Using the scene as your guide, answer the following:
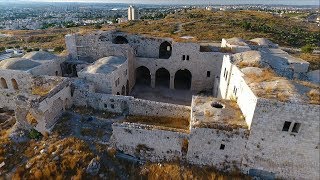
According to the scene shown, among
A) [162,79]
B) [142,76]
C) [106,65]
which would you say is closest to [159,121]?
[106,65]

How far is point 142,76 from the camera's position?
30.4m

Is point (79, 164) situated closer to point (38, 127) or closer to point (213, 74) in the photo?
point (38, 127)

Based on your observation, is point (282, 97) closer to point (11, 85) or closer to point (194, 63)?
point (194, 63)

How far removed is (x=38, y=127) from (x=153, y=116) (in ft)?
28.1

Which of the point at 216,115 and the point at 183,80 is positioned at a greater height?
the point at 216,115

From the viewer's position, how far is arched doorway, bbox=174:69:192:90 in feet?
91.8

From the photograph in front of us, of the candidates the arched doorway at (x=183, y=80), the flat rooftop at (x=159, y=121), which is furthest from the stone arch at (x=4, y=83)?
the arched doorway at (x=183, y=80)

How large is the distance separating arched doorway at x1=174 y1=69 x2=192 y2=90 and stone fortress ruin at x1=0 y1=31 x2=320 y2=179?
0.23 meters

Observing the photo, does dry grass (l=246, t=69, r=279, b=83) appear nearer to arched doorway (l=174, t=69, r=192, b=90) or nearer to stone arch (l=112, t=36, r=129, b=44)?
arched doorway (l=174, t=69, r=192, b=90)


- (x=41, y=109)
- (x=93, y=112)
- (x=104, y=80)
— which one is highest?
(x=104, y=80)

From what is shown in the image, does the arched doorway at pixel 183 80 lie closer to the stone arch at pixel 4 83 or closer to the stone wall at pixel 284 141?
the stone wall at pixel 284 141

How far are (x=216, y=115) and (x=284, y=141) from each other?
3.95 meters

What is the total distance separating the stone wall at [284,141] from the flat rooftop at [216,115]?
1.18 meters

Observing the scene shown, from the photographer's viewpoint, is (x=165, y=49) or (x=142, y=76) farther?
(x=165, y=49)
